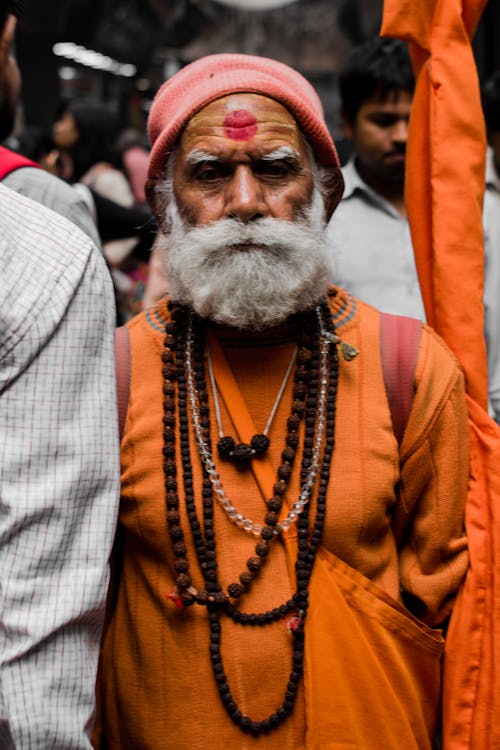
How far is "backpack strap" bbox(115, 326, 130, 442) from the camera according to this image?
1668 mm

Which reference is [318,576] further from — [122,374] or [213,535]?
[122,374]

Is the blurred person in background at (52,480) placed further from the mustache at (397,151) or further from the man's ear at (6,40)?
the mustache at (397,151)

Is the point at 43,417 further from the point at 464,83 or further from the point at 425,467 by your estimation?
the point at 464,83

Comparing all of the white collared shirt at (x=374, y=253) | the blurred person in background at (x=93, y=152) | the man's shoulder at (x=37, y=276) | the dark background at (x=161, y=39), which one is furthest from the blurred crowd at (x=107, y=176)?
the dark background at (x=161, y=39)

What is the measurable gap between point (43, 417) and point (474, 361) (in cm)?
98

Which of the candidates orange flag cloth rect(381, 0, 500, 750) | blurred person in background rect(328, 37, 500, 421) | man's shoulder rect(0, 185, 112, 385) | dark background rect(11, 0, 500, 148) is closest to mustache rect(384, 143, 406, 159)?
blurred person in background rect(328, 37, 500, 421)

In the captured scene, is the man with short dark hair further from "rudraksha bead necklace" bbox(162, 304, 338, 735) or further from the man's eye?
"rudraksha bead necklace" bbox(162, 304, 338, 735)

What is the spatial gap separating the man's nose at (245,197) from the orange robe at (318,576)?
25 cm

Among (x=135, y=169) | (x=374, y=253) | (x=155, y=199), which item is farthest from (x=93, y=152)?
(x=155, y=199)

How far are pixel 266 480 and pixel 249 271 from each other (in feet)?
1.37

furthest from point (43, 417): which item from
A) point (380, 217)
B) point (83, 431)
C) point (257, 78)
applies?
point (380, 217)

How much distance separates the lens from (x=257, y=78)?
67.8 inches

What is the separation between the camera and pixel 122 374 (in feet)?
5.55

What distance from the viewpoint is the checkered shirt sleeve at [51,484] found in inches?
47.3
